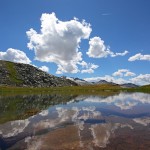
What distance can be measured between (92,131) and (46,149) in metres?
8.26

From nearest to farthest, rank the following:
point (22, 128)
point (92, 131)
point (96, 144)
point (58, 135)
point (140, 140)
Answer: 1. point (96, 144)
2. point (140, 140)
3. point (58, 135)
4. point (92, 131)
5. point (22, 128)

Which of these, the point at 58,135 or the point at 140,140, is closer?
the point at 140,140

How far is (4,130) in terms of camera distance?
88.7ft

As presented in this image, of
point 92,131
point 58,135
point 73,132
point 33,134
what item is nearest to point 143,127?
point 92,131

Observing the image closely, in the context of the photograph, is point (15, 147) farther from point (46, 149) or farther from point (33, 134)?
point (33, 134)

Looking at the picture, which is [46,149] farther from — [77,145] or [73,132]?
[73,132]

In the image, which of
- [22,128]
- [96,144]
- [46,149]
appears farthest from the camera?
[22,128]

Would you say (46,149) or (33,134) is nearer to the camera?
(46,149)

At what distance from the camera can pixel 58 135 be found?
24.1m

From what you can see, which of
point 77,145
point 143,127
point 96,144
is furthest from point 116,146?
point 143,127

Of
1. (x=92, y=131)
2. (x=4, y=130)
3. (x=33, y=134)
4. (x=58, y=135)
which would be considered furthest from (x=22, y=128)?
(x=92, y=131)

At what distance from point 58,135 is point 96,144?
496 centimetres

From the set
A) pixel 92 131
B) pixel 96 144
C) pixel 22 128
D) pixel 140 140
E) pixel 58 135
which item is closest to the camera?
pixel 96 144

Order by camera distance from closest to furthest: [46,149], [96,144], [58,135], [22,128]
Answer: [46,149], [96,144], [58,135], [22,128]
